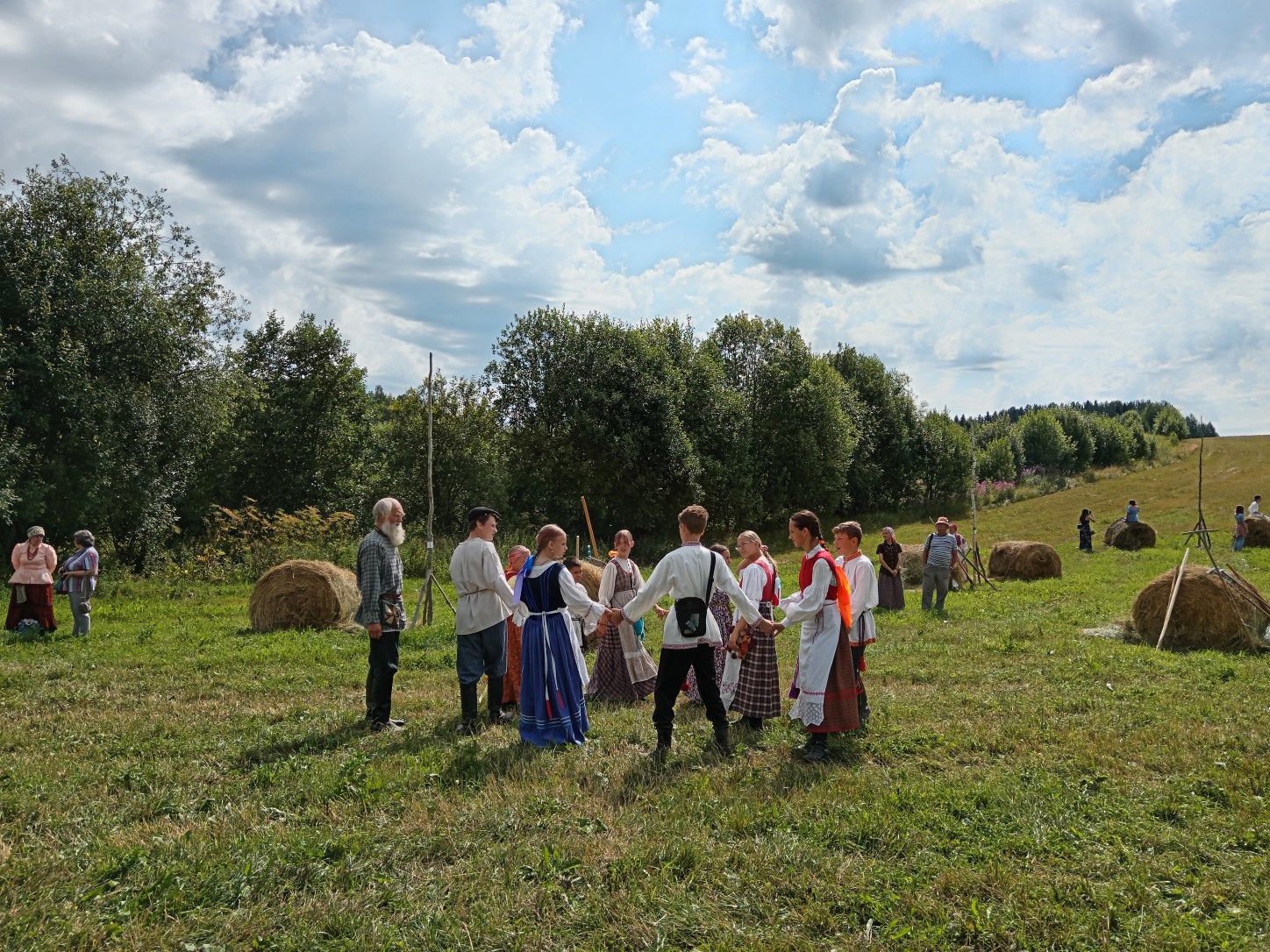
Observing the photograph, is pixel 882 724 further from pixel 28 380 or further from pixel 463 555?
pixel 28 380

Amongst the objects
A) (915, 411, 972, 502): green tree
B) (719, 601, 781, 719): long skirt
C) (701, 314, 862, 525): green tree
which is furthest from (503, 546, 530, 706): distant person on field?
(915, 411, 972, 502): green tree

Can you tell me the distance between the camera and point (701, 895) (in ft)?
15.1

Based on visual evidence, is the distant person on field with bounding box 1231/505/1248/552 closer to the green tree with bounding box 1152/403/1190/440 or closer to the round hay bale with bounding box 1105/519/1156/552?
the round hay bale with bounding box 1105/519/1156/552

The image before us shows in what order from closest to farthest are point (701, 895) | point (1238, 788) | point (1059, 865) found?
point (701, 895), point (1059, 865), point (1238, 788)

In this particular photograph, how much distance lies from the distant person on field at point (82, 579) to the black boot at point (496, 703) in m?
9.22

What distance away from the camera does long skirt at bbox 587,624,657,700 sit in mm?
9406

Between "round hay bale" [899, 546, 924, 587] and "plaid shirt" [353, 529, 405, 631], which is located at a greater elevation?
"plaid shirt" [353, 529, 405, 631]

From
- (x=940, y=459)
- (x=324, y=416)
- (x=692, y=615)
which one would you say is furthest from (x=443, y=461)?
(x=940, y=459)

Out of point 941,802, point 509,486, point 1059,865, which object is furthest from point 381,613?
point 509,486

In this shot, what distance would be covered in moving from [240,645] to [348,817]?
8.46m

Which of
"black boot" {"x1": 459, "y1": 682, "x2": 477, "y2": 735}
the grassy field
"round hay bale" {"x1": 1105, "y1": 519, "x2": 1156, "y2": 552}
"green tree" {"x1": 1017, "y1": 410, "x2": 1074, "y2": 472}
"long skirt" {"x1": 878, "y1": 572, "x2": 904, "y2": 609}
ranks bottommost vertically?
the grassy field

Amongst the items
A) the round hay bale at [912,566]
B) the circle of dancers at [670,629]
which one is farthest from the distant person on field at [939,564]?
the circle of dancers at [670,629]

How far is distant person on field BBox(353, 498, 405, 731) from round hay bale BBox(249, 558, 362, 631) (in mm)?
6817

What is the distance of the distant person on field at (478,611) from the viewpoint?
8117mm
